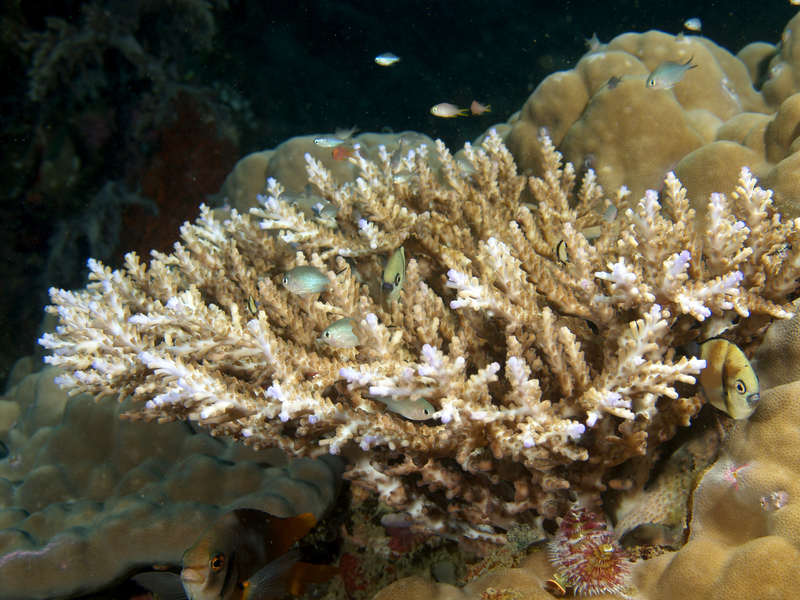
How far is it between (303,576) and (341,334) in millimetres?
1212

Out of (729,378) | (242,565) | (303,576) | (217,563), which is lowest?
(303,576)

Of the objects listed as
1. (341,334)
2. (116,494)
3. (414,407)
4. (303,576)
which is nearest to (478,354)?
(414,407)

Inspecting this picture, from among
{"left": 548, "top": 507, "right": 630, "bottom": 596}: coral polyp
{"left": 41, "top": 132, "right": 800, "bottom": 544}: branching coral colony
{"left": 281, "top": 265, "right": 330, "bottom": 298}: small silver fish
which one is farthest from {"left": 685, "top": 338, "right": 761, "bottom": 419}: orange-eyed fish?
{"left": 281, "top": 265, "right": 330, "bottom": 298}: small silver fish

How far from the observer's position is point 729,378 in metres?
1.65

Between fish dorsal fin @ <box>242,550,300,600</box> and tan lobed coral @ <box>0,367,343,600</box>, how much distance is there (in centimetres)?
73

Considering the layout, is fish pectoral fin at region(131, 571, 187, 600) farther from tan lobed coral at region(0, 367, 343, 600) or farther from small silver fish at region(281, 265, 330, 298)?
small silver fish at region(281, 265, 330, 298)

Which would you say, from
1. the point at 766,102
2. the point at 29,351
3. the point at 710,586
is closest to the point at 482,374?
the point at 710,586

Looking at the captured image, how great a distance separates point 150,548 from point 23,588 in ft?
2.45

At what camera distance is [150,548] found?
2406 millimetres

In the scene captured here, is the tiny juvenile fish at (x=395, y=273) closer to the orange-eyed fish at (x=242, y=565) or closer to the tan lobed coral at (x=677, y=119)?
the orange-eyed fish at (x=242, y=565)

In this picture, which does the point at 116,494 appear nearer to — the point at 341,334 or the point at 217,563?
the point at 217,563

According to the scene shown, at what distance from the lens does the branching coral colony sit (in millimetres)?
1712

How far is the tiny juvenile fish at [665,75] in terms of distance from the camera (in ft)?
11.3

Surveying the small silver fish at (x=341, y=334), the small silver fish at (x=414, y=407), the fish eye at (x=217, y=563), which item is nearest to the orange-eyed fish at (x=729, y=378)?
the small silver fish at (x=414, y=407)
